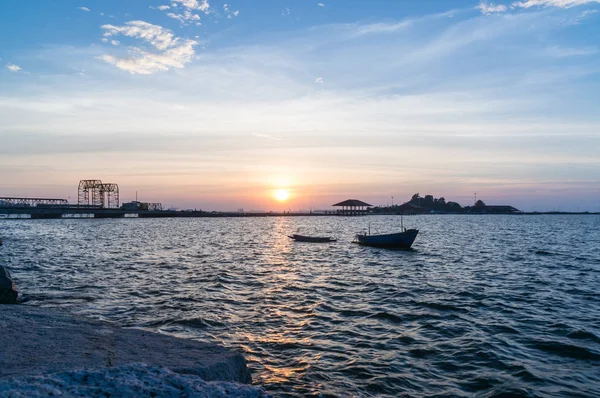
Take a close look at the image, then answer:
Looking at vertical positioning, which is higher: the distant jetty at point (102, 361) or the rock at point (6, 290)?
the distant jetty at point (102, 361)

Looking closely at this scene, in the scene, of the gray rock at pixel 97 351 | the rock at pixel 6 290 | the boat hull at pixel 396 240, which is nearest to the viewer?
the gray rock at pixel 97 351

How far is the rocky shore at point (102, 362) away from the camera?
14.7 ft

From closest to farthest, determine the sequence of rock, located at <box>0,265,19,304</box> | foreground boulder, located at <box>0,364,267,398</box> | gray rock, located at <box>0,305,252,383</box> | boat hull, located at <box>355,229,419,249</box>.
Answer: foreground boulder, located at <box>0,364,267,398</box> < gray rock, located at <box>0,305,252,383</box> < rock, located at <box>0,265,19,304</box> < boat hull, located at <box>355,229,419,249</box>

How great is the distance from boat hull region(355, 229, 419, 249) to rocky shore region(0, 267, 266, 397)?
39366 mm

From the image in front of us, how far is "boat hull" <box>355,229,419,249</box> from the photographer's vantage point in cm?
4644

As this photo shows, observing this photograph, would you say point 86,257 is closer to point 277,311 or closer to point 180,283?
point 180,283

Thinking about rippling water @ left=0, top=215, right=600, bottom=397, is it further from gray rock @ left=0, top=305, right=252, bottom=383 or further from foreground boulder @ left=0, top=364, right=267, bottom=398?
foreground boulder @ left=0, top=364, right=267, bottom=398

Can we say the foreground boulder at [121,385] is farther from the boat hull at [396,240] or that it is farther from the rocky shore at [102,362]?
the boat hull at [396,240]

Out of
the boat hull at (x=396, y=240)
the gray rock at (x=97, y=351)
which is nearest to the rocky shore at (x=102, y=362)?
the gray rock at (x=97, y=351)

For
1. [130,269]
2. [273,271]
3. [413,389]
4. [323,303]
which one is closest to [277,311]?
[323,303]

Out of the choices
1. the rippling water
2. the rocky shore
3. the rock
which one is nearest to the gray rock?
the rocky shore

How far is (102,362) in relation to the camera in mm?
6910

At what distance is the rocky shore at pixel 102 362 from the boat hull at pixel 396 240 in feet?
129

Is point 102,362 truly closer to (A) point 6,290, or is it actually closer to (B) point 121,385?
(B) point 121,385
